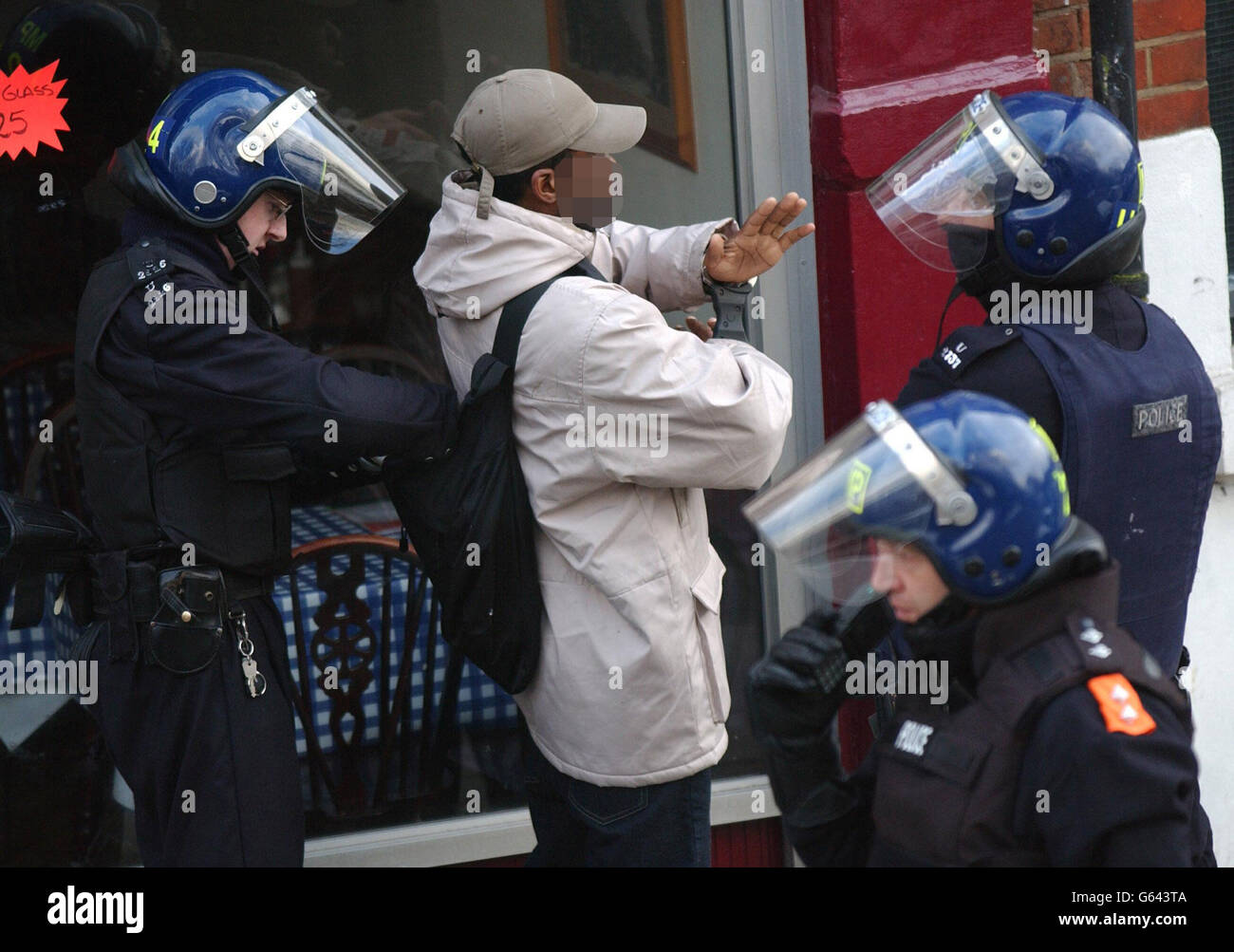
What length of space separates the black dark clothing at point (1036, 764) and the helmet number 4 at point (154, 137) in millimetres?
1629

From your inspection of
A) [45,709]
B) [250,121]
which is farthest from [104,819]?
[250,121]

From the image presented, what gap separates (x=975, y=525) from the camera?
1.73 meters

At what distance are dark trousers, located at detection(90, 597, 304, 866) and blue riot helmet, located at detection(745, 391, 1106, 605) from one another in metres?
1.25

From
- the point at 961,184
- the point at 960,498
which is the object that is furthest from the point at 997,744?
the point at 961,184

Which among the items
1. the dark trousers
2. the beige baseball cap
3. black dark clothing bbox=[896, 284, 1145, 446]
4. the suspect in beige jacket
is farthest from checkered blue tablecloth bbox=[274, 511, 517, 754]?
black dark clothing bbox=[896, 284, 1145, 446]

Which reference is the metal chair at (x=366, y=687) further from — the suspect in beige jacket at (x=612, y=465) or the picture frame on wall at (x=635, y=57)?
the picture frame on wall at (x=635, y=57)

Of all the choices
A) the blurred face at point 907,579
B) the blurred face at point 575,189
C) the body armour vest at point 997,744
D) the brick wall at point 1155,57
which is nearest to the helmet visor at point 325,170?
the blurred face at point 575,189

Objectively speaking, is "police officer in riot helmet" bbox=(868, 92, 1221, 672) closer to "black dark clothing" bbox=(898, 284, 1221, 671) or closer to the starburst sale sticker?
"black dark clothing" bbox=(898, 284, 1221, 671)

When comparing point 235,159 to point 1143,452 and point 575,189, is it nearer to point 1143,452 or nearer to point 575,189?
point 575,189

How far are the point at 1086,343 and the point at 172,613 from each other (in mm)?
1746

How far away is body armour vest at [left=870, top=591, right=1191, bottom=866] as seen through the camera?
1.73 metres

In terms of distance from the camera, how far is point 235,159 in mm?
2529
